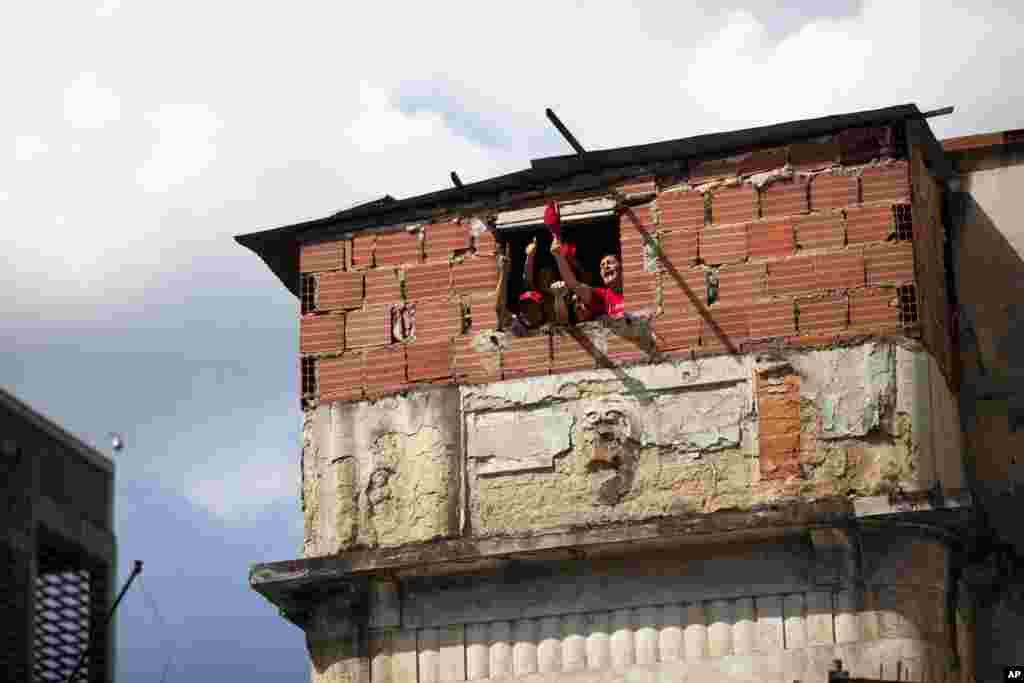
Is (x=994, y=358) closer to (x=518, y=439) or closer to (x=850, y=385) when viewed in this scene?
(x=850, y=385)

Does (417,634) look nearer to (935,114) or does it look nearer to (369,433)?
(369,433)

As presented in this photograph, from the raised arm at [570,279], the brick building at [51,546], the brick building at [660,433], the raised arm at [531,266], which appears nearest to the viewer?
the brick building at [660,433]

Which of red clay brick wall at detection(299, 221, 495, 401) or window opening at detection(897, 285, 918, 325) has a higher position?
red clay brick wall at detection(299, 221, 495, 401)

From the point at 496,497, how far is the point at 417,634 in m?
1.29

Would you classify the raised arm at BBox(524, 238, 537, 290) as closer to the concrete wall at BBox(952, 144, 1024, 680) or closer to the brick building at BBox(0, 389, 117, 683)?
the concrete wall at BBox(952, 144, 1024, 680)

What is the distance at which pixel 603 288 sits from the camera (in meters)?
23.2

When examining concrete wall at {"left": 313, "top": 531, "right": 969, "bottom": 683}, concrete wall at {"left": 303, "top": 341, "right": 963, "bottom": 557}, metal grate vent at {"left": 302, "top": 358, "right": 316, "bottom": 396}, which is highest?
metal grate vent at {"left": 302, "top": 358, "right": 316, "bottom": 396}

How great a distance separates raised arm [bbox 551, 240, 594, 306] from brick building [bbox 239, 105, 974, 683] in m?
0.34

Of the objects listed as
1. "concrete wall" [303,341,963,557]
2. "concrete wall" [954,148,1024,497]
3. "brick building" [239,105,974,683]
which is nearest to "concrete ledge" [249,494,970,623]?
"brick building" [239,105,974,683]

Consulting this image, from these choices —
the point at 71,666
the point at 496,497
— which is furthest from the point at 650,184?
the point at 71,666

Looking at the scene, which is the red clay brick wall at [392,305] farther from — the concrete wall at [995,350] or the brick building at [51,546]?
the brick building at [51,546]

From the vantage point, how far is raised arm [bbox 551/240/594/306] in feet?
75.2

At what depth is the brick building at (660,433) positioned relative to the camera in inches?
854

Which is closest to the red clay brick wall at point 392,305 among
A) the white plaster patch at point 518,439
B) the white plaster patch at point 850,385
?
the white plaster patch at point 518,439
